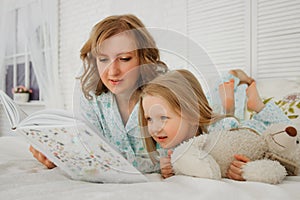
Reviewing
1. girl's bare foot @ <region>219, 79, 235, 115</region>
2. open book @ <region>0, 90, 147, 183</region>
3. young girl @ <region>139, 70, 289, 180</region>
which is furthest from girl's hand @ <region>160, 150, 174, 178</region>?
girl's bare foot @ <region>219, 79, 235, 115</region>

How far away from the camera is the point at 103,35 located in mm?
1100

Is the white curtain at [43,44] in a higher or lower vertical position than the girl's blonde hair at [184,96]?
higher

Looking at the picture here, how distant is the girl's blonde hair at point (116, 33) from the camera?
1.09 meters

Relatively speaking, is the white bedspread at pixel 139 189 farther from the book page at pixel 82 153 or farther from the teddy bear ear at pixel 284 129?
the teddy bear ear at pixel 284 129

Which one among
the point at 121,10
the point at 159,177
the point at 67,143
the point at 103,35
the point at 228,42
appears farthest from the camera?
the point at 121,10

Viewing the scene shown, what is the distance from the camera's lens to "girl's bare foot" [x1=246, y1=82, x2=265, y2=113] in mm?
1608

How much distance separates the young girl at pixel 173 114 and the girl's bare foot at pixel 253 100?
59 centimetres

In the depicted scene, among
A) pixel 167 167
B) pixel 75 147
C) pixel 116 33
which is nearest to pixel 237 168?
pixel 167 167

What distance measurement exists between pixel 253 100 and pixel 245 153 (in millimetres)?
662

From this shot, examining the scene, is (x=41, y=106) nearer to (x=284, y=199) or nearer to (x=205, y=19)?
(x=205, y=19)

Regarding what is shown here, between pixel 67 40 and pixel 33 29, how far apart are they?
40 centimetres

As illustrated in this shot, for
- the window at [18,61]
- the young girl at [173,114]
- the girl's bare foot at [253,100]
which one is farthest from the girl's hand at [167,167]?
the window at [18,61]

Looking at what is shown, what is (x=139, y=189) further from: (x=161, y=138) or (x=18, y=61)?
(x=18, y=61)

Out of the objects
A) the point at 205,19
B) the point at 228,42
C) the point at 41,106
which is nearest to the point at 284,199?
the point at 228,42
